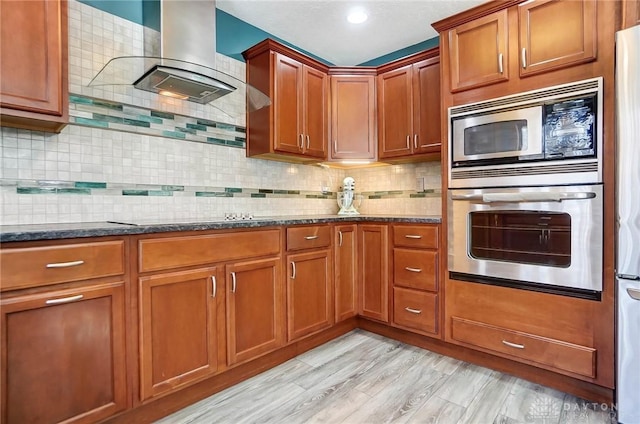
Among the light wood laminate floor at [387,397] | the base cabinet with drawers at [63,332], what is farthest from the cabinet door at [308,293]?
the base cabinet with drawers at [63,332]

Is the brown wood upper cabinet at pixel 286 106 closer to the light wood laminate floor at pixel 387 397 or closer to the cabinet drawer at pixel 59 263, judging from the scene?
the cabinet drawer at pixel 59 263

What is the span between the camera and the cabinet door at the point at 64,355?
1254mm

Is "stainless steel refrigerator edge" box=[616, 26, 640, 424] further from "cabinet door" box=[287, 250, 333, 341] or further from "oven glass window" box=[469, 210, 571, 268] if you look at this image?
"cabinet door" box=[287, 250, 333, 341]

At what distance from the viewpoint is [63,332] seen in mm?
1357

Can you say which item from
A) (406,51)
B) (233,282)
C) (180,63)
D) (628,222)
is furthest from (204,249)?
(406,51)

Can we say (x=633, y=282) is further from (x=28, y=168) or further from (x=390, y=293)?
(x=28, y=168)

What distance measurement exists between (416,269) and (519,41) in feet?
5.25

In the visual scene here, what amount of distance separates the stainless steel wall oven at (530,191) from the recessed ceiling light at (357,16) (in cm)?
113

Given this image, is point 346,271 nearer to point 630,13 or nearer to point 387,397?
point 387,397

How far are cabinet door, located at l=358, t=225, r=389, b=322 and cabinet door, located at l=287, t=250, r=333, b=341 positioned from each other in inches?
13.8

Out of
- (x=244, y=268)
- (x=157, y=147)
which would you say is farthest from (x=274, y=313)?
(x=157, y=147)

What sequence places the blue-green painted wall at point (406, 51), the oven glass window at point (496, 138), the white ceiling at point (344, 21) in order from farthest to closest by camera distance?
the blue-green painted wall at point (406, 51), the white ceiling at point (344, 21), the oven glass window at point (496, 138)

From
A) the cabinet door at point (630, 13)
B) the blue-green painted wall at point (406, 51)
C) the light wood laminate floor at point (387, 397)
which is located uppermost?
the blue-green painted wall at point (406, 51)

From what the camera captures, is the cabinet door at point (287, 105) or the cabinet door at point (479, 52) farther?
the cabinet door at point (287, 105)
